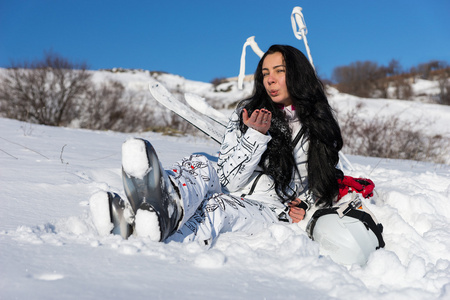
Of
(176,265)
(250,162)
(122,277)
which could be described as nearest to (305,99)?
(250,162)

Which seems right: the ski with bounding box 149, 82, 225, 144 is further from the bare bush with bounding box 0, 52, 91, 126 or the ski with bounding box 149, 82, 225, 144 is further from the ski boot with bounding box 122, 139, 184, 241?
the bare bush with bounding box 0, 52, 91, 126

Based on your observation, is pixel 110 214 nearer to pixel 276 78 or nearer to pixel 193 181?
pixel 193 181

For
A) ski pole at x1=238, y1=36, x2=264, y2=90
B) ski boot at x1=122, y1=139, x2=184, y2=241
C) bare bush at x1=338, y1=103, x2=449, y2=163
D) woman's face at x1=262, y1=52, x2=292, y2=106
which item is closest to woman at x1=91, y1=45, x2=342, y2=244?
woman's face at x1=262, y1=52, x2=292, y2=106

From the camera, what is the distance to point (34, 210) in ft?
5.59

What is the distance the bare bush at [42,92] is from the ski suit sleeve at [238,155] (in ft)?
27.4

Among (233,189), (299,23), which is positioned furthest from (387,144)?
(233,189)

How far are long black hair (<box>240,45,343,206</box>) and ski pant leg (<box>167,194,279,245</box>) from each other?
0.86 ft

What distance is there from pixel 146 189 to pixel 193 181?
1.12ft

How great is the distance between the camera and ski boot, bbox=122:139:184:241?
1.36 meters

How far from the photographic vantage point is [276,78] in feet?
7.14

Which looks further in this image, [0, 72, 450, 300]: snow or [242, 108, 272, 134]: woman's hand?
[242, 108, 272, 134]: woman's hand

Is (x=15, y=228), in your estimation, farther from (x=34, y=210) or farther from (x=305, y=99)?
(x=305, y=99)

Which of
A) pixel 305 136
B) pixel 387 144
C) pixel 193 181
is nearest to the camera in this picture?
pixel 193 181

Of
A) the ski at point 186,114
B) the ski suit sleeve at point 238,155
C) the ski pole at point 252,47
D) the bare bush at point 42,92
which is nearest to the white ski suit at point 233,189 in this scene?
the ski suit sleeve at point 238,155
